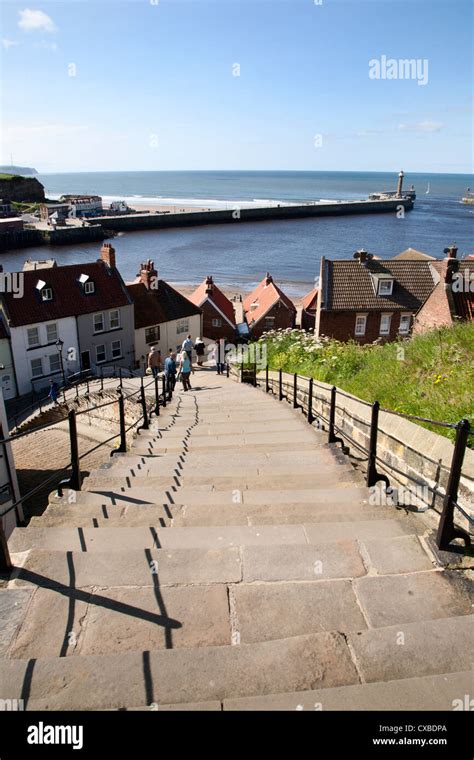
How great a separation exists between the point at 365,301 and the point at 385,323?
1.87 meters

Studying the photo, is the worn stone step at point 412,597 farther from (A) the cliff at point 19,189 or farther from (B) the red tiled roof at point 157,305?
(A) the cliff at point 19,189

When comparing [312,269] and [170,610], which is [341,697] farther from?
[312,269]

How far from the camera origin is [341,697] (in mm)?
2395

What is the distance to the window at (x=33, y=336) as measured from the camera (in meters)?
28.6

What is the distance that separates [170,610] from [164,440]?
6.11 metres

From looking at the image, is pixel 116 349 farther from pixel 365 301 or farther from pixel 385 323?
pixel 385 323

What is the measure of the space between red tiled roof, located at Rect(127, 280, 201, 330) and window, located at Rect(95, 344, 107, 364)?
9.00ft

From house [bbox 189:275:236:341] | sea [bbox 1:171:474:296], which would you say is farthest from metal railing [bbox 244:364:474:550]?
sea [bbox 1:171:474:296]

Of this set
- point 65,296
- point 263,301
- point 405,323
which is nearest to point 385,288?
point 405,323

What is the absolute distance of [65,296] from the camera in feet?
101

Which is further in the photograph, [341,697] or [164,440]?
[164,440]

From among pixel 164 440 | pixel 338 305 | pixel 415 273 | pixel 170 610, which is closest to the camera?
pixel 170 610

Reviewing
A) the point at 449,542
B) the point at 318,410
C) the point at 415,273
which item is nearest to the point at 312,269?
the point at 415,273

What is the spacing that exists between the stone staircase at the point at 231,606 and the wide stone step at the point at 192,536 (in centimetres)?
2
